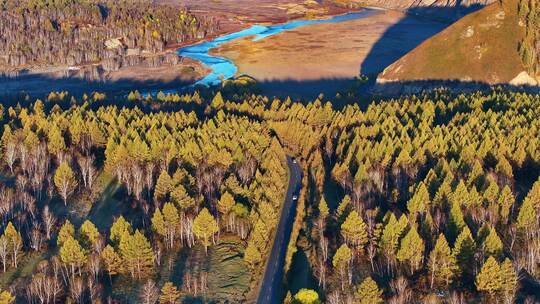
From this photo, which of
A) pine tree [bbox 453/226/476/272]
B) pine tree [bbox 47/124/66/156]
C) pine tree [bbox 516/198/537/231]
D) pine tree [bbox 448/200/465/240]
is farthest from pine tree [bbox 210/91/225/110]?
pine tree [bbox 453/226/476/272]

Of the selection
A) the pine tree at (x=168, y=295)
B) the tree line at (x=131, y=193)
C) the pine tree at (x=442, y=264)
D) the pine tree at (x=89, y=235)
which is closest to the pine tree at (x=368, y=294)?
the pine tree at (x=442, y=264)

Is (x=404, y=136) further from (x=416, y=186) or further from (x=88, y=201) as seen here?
(x=88, y=201)

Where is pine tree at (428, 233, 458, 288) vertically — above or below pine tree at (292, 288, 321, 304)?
above

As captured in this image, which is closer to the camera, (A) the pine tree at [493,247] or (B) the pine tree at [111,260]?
(A) the pine tree at [493,247]

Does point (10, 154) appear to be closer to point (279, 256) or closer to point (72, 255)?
point (72, 255)

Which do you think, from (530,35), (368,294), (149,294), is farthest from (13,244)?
(530,35)

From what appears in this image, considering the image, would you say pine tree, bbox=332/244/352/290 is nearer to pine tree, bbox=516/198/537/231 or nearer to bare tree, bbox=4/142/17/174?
pine tree, bbox=516/198/537/231

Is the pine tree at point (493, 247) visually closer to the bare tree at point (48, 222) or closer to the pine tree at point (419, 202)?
the pine tree at point (419, 202)
